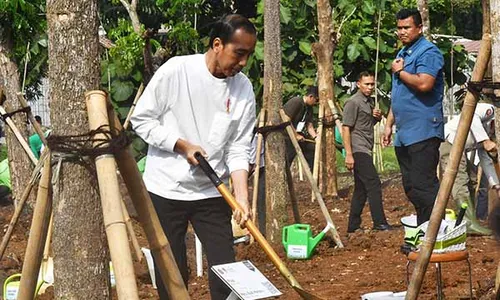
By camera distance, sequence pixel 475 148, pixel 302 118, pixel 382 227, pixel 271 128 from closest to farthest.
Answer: pixel 271 128 → pixel 475 148 → pixel 382 227 → pixel 302 118

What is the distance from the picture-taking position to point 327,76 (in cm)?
1622

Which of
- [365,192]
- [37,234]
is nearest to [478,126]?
[365,192]

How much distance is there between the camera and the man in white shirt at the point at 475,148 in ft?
37.8

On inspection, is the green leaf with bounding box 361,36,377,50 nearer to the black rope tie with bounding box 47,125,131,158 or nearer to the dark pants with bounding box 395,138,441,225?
the dark pants with bounding box 395,138,441,225

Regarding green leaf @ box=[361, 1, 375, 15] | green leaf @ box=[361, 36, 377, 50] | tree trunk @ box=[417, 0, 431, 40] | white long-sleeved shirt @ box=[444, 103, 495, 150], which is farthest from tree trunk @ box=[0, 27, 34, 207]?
green leaf @ box=[361, 1, 375, 15]

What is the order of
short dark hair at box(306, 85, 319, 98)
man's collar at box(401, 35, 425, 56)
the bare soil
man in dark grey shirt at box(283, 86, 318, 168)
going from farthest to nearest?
short dark hair at box(306, 85, 319, 98) < man in dark grey shirt at box(283, 86, 318, 168) < man's collar at box(401, 35, 425, 56) < the bare soil

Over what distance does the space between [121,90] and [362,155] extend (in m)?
8.10

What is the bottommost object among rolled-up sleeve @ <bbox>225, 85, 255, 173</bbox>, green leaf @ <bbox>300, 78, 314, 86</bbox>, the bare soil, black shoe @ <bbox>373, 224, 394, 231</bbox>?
black shoe @ <bbox>373, 224, 394, 231</bbox>

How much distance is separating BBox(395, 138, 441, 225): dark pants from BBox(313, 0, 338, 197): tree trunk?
7.03 metres

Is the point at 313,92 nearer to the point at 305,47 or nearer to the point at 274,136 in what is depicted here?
the point at 305,47

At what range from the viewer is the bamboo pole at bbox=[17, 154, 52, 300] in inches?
207

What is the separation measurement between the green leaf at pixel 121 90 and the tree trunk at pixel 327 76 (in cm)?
429

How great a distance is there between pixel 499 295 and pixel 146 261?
178 inches

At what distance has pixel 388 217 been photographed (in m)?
14.3
